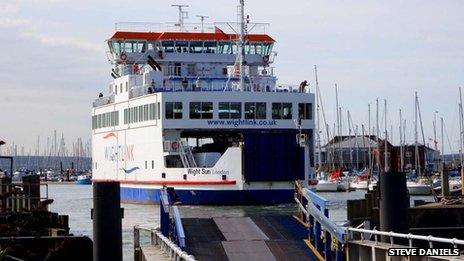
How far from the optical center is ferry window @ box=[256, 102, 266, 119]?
5162cm

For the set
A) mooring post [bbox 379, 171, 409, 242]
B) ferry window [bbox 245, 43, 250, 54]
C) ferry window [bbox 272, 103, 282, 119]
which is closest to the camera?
mooring post [bbox 379, 171, 409, 242]

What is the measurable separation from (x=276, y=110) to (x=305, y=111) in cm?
158

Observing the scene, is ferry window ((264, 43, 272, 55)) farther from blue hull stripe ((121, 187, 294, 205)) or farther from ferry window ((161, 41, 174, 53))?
blue hull stripe ((121, 187, 294, 205))

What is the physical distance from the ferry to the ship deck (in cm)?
2438

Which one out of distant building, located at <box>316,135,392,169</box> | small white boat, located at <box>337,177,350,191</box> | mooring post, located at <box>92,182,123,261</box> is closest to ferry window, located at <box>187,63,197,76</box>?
small white boat, located at <box>337,177,350,191</box>

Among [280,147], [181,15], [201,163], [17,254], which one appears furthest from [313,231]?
[181,15]

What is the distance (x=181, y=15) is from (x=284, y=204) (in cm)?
2208

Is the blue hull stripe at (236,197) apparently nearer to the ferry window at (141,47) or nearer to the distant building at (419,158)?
the ferry window at (141,47)

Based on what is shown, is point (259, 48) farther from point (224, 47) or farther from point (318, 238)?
point (318, 238)

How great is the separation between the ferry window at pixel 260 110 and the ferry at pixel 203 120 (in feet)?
0.16

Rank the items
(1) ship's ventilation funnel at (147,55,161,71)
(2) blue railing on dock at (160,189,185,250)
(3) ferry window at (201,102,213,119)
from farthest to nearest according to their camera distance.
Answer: (1) ship's ventilation funnel at (147,55,161,71)
(3) ferry window at (201,102,213,119)
(2) blue railing on dock at (160,189,185,250)

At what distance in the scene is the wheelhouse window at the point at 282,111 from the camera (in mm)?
51906

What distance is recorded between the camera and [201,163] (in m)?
51.7

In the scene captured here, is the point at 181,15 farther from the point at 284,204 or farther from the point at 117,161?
the point at 284,204
